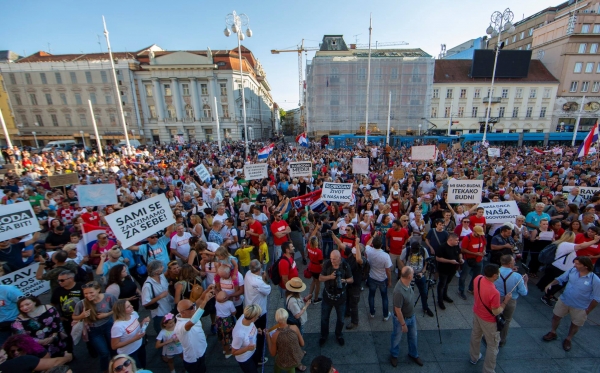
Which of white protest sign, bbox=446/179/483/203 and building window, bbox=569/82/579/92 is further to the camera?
building window, bbox=569/82/579/92

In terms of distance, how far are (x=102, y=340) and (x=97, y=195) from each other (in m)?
5.15

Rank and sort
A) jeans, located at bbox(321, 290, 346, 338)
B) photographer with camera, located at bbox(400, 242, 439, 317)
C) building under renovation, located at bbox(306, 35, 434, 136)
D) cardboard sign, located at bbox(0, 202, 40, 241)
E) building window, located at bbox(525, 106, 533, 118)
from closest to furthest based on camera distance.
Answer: jeans, located at bbox(321, 290, 346, 338)
photographer with camera, located at bbox(400, 242, 439, 317)
cardboard sign, located at bbox(0, 202, 40, 241)
building under renovation, located at bbox(306, 35, 434, 136)
building window, located at bbox(525, 106, 533, 118)

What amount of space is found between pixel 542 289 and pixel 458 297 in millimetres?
1849

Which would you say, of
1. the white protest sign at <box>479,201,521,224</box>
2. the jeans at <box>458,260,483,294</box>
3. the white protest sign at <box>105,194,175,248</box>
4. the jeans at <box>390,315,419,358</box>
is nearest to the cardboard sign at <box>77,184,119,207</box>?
the white protest sign at <box>105,194,175,248</box>

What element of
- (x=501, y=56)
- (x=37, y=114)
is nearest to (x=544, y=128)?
(x=501, y=56)

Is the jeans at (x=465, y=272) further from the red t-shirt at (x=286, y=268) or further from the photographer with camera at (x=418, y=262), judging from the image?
the red t-shirt at (x=286, y=268)

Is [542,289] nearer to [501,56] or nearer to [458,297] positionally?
[458,297]

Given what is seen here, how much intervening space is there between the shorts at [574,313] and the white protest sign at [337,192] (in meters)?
4.39

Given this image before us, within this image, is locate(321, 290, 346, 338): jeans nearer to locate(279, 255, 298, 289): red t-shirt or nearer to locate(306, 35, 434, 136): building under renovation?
locate(279, 255, 298, 289): red t-shirt

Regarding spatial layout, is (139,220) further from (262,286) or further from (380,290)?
(380,290)

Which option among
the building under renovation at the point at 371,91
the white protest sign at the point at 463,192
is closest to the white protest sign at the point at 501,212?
the white protest sign at the point at 463,192

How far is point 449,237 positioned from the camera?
479cm

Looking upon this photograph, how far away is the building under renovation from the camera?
35594mm

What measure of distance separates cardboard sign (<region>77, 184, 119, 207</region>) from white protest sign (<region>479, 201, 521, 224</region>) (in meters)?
9.67
